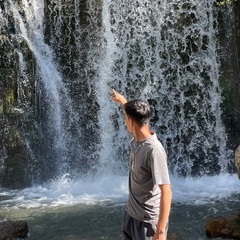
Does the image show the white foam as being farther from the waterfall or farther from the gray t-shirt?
the gray t-shirt

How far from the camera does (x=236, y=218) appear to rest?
612 centimetres

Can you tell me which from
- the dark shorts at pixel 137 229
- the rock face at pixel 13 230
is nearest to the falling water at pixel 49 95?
the rock face at pixel 13 230

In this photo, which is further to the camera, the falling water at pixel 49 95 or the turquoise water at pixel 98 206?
the falling water at pixel 49 95

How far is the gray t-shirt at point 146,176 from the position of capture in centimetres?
299

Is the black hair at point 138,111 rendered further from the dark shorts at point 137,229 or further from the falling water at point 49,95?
the falling water at point 49,95

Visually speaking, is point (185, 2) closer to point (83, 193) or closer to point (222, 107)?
point (222, 107)

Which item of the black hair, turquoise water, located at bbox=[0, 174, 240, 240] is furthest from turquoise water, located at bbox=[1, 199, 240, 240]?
the black hair

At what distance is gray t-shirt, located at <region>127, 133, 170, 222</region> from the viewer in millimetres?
2988

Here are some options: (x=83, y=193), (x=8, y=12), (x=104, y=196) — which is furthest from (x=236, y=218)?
(x=8, y=12)

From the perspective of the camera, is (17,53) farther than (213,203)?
Yes

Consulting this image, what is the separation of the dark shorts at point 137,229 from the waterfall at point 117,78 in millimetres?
7611

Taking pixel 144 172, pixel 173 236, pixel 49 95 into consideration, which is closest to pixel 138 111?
pixel 144 172

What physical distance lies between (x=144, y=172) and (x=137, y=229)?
1.37ft

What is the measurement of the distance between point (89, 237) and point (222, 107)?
6179 mm
